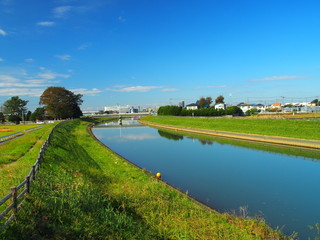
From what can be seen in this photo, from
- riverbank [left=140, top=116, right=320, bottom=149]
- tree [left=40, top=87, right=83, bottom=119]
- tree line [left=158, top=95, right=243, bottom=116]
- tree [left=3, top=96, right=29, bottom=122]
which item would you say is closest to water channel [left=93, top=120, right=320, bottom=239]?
riverbank [left=140, top=116, right=320, bottom=149]

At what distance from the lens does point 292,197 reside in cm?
1205

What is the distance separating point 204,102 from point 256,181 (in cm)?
12584

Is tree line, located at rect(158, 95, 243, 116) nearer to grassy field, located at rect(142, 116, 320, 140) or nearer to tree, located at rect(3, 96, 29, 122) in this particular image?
grassy field, located at rect(142, 116, 320, 140)

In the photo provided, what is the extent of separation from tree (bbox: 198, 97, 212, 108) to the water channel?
112766 millimetres

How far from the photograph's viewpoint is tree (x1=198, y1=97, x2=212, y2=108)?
13800cm

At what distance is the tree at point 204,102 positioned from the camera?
138000 millimetres

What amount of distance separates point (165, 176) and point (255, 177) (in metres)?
5.86

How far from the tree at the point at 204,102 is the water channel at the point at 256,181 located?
11277 cm

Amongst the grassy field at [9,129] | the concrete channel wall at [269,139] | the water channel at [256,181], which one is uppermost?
the grassy field at [9,129]

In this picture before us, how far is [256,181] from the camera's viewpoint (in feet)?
49.2

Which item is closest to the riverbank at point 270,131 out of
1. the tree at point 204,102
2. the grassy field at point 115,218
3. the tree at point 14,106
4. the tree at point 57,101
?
the grassy field at point 115,218

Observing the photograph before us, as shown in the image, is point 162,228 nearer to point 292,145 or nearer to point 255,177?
point 255,177

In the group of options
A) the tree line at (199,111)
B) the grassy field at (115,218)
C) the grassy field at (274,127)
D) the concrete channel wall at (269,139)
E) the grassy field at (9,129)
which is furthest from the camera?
the tree line at (199,111)

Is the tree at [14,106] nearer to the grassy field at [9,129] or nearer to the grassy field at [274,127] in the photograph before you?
the grassy field at [9,129]
